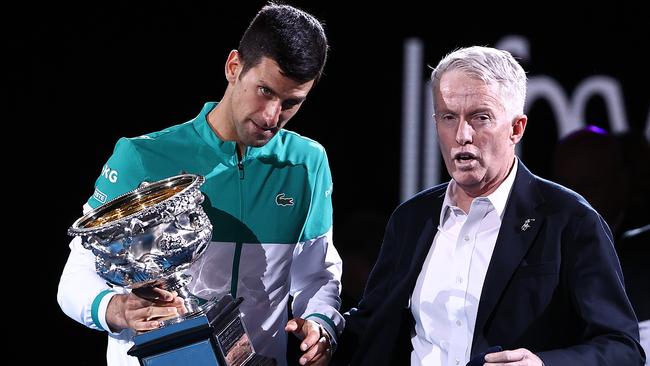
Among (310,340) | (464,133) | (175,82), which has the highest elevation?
(175,82)

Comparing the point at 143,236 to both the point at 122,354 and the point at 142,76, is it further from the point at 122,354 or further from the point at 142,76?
the point at 142,76

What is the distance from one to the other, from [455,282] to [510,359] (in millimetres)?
334

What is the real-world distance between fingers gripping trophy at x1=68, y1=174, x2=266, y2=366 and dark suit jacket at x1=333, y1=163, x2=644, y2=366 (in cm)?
41

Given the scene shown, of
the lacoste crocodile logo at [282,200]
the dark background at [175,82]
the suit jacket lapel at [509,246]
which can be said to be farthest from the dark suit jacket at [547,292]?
the dark background at [175,82]

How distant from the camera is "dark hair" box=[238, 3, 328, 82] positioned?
87.9 inches

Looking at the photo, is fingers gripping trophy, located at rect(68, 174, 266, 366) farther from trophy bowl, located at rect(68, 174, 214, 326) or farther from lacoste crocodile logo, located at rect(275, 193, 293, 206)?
lacoste crocodile logo, located at rect(275, 193, 293, 206)

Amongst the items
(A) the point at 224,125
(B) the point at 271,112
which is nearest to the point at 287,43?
(B) the point at 271,112

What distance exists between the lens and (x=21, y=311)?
413cm

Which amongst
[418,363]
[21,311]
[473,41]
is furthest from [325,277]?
[473,41]

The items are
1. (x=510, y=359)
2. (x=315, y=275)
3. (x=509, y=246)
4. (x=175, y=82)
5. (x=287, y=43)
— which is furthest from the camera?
(x=175, y=82)

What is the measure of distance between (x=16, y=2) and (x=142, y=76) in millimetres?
588

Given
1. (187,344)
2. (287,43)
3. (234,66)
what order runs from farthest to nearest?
(234,66)
(287,43)
(187,344)

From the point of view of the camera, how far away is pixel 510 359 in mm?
1885

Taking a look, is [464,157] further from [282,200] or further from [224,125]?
[224,125]
